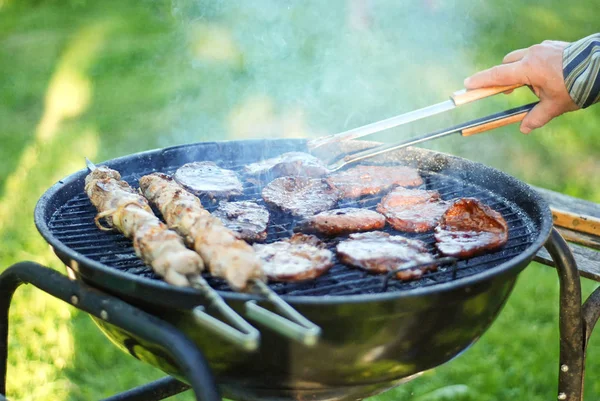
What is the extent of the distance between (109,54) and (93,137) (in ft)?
7.21

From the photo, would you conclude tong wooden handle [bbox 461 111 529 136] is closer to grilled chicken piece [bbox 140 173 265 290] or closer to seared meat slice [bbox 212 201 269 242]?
seared meat slice [bbox 212 201 269 242]

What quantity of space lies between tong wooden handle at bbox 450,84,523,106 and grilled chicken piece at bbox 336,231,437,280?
71cm

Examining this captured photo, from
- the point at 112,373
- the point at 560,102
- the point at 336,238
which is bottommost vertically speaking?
the point at 112,373

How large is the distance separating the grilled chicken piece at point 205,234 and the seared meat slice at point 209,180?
9cm

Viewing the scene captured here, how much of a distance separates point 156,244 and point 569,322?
1949 mm

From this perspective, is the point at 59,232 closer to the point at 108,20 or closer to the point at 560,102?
the point at 560,102

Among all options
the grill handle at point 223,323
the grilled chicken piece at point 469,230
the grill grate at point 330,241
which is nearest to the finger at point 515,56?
the grill grate at point 330,241

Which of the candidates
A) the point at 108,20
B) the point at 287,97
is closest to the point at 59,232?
the point at 287,97

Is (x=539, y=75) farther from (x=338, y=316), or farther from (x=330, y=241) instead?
(x=338, y=316)

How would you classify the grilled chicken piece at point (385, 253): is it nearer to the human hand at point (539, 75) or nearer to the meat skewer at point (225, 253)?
the meat skewer at point (225, 253)

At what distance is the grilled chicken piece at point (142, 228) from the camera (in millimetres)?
2035

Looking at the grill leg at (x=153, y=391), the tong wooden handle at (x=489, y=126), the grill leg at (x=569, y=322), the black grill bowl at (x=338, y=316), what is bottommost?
the grill leg at (x=153, y=391)

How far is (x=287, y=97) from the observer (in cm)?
805

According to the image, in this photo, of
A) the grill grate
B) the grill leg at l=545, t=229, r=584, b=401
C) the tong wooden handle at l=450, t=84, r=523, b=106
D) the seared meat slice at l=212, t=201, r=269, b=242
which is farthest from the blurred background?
the tong wooden handle at l=450, t=84, r=523, b=106
